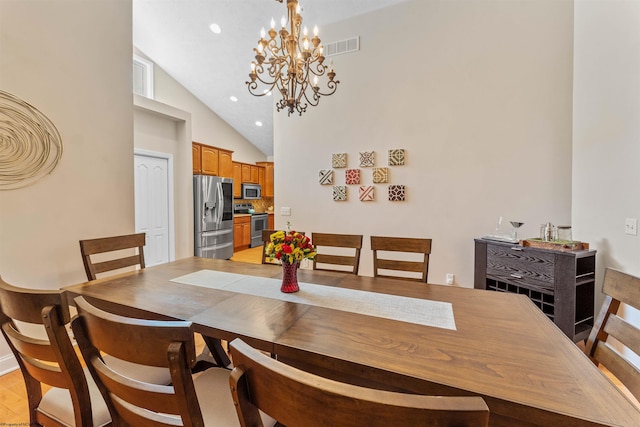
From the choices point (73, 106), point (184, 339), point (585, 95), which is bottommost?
point (184, 339)

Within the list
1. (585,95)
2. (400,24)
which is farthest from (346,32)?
(585,95)

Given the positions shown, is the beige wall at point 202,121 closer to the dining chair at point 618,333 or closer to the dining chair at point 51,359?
the dining chair at point 51,359

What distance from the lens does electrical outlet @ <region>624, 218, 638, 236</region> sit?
79.0 inches

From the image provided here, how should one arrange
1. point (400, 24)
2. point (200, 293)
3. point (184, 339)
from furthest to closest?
point (400, 24) → point (200, 293) → point (184, 339)

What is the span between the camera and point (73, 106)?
243 cm

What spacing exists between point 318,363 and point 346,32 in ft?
13.0

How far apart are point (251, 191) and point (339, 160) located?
15.1ft

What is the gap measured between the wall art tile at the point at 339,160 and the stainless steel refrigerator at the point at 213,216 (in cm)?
274

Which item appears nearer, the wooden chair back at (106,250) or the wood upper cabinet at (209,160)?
the wooden chair back at (106,250)

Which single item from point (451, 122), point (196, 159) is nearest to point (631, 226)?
point (451, 122)

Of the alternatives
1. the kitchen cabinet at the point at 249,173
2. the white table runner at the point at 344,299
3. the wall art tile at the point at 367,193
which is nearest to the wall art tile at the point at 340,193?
the wall art tile at the point at 367,193

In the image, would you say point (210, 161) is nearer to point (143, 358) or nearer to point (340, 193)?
point (340, 193)

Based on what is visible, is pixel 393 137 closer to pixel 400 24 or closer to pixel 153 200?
pixel 400 24

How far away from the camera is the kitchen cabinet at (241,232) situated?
6875 mm
